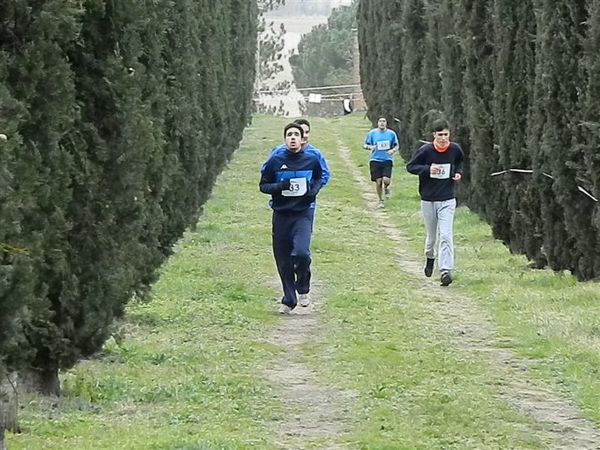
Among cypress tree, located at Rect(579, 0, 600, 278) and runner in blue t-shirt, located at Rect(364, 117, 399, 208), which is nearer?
cypress tree, located at Rect(579, 0, 600, 278)

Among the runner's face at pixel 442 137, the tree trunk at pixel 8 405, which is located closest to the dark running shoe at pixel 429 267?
the runner's face at pixel 442 137

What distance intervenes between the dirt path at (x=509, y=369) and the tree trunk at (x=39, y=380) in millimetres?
3092

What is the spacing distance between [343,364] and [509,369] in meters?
1.29

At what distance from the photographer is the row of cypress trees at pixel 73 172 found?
6305 millimetres

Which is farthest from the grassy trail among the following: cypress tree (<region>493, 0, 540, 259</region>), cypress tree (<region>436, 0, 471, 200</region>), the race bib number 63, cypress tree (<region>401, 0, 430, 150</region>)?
cypress tree (<region>401, 0, 430, 150</region>)

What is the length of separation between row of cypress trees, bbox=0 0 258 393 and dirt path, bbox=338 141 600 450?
2.85m

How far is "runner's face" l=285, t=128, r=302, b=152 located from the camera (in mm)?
12766

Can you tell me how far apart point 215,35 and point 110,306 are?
13217mm

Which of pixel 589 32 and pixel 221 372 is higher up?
pixel 589 32

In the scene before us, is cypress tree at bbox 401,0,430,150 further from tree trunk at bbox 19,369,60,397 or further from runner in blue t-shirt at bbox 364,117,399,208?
tree trunk at bbox 19,369,60,397

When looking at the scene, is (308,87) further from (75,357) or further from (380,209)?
(75,357)

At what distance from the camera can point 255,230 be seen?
2028cm

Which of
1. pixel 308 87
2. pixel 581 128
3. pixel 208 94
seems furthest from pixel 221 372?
pixel 308 87

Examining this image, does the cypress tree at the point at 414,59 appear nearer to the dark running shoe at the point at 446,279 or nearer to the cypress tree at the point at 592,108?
the dark running shoe at the point at 446,279
